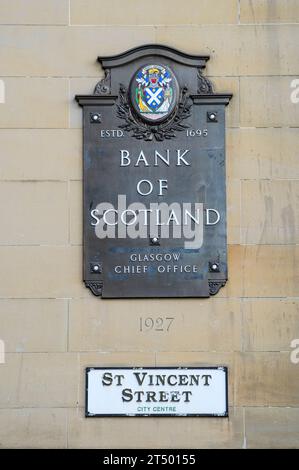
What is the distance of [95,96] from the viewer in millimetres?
11242

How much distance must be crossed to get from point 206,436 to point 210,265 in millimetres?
1743

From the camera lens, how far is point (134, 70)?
444 inches

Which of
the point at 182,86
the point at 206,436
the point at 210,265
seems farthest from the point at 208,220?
the point at 206,436

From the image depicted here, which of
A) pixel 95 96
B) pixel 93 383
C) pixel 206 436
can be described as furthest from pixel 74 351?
pixel 95 96

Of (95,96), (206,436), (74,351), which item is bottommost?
(206,436)

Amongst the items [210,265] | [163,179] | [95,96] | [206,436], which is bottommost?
[206,436]

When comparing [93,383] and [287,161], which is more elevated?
[287,161]

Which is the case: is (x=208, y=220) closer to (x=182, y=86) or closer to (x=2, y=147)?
(x=182, y=86)

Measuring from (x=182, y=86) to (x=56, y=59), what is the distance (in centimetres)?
137

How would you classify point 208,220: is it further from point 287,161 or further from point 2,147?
point 2,147

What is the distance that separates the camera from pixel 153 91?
37.0 ft

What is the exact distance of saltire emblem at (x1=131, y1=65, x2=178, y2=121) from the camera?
36.9ft

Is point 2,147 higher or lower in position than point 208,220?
higher

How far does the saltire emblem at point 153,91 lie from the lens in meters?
11.2
